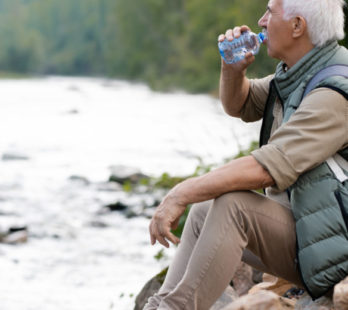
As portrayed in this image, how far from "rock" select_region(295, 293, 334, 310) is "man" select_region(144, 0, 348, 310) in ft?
0.32

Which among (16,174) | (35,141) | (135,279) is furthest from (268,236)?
(35,141)

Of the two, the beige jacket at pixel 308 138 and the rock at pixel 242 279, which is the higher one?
the beige jacket at pixel 308 138

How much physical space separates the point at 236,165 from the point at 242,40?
592 mm

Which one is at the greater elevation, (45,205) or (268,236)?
(268,236)

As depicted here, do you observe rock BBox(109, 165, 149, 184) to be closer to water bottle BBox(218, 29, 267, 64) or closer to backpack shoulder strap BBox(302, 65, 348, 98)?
water bottle BBox(218, 29, 267, 64)

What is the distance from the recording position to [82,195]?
36.2 ft

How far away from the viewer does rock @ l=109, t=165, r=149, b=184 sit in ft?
38.2

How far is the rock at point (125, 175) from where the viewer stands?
11648 millimetres

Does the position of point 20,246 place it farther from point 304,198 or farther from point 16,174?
point 304,198

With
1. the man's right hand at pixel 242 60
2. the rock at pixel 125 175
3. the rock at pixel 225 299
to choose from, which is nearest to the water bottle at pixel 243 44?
the man's right hand at pixel 242 60

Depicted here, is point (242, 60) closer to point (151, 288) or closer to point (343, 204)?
point (343, 204)

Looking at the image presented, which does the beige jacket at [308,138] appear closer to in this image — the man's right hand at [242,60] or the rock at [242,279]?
the man's right hand at [242,60]

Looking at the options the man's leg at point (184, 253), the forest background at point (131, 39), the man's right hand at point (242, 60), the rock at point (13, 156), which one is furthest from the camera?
the forest background at point (131, 39)

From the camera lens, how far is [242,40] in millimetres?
2738
